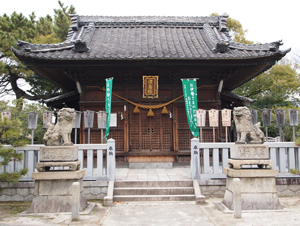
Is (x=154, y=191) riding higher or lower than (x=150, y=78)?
lower

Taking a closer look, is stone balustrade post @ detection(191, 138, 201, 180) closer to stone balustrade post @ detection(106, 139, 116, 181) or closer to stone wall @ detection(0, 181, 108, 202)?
stone balustrade post @ detection(106, 139, 116, 181)

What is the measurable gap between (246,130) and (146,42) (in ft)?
25.6

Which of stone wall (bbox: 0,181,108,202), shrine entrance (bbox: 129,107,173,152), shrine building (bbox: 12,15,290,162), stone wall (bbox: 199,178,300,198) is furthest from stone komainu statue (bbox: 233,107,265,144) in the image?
stone wall (bbox: 0,181,108,202)

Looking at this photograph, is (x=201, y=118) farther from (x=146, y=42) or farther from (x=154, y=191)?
(x=146, y=42)

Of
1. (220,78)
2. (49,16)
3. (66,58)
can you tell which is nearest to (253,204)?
(220,78)

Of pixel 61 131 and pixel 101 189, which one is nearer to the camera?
pixel 61 131

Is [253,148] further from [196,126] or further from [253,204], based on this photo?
[196,126]

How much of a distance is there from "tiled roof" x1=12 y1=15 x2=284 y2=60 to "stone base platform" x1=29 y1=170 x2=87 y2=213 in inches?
205

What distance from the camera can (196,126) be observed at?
10438mm

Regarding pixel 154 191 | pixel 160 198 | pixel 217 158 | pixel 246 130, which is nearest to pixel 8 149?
pixel 154 191

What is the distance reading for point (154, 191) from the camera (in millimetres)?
7660

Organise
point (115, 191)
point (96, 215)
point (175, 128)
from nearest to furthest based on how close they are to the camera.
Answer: point (96, 215) < point (115, 191) < point (175, 128)

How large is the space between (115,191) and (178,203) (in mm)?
1940

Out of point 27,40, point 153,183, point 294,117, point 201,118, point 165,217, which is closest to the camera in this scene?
point 165,217
